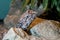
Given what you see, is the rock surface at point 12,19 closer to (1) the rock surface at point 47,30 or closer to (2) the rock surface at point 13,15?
(2) the rock surface at point 13,15

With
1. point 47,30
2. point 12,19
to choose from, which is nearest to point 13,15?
point 12,19

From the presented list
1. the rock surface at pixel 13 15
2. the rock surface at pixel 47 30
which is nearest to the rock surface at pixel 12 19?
the rock surface at pixel 13 15

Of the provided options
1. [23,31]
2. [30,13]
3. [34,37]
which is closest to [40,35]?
[34,37]

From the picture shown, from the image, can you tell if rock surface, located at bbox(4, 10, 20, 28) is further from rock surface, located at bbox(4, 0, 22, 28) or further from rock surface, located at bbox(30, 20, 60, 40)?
rock surface, located at bbox(30, 20, 60, 40)

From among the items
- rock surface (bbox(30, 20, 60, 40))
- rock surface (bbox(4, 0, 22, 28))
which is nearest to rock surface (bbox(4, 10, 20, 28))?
rock surface (bbox(4, 0, 22, 28))

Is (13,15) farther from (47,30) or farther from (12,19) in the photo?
(47,30)

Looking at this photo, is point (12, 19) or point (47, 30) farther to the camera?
point (12, 19)

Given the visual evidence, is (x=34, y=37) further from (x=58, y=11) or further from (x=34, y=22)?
(x=58, y=11)

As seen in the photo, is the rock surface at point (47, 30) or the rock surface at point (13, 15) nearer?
the rock surface at point (47, 30)
